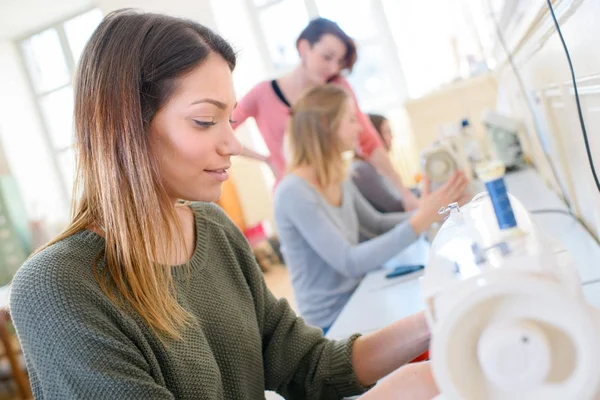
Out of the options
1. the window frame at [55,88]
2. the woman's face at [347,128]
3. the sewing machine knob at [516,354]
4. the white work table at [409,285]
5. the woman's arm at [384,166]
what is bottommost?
the white work table at [409,285]

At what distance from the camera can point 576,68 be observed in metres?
1.06

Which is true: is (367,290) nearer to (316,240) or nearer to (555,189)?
(316,240)

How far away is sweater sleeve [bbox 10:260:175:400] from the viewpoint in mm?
773

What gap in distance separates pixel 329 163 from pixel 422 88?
4.67 meters

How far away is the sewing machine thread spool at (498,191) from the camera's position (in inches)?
21.8

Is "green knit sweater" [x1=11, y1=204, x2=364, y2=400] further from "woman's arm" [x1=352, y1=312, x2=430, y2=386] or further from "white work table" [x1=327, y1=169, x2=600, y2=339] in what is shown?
"white work table" [x1=327, y1=169, x2=600, y2=339]

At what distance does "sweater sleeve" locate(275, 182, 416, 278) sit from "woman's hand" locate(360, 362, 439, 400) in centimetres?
107

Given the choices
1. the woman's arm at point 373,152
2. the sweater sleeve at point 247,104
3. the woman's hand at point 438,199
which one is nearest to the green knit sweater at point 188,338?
the woman's hand at point 438,199

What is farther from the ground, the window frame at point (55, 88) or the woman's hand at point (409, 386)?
the window frame at point (55, 88)

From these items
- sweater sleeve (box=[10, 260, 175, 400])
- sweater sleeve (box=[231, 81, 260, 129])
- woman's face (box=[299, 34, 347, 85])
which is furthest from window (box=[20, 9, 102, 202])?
sweater sleeve (box=[10, 260, 175, 400])

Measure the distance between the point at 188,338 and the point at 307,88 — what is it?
6.07 ft

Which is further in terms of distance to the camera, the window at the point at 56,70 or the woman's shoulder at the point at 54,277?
the window at the point at 56,70

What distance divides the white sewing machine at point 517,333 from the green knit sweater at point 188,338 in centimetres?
42

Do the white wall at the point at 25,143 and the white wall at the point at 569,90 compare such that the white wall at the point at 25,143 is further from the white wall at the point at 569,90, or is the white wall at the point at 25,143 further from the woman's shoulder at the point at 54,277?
the woman's shoulder at the point at 54,277
